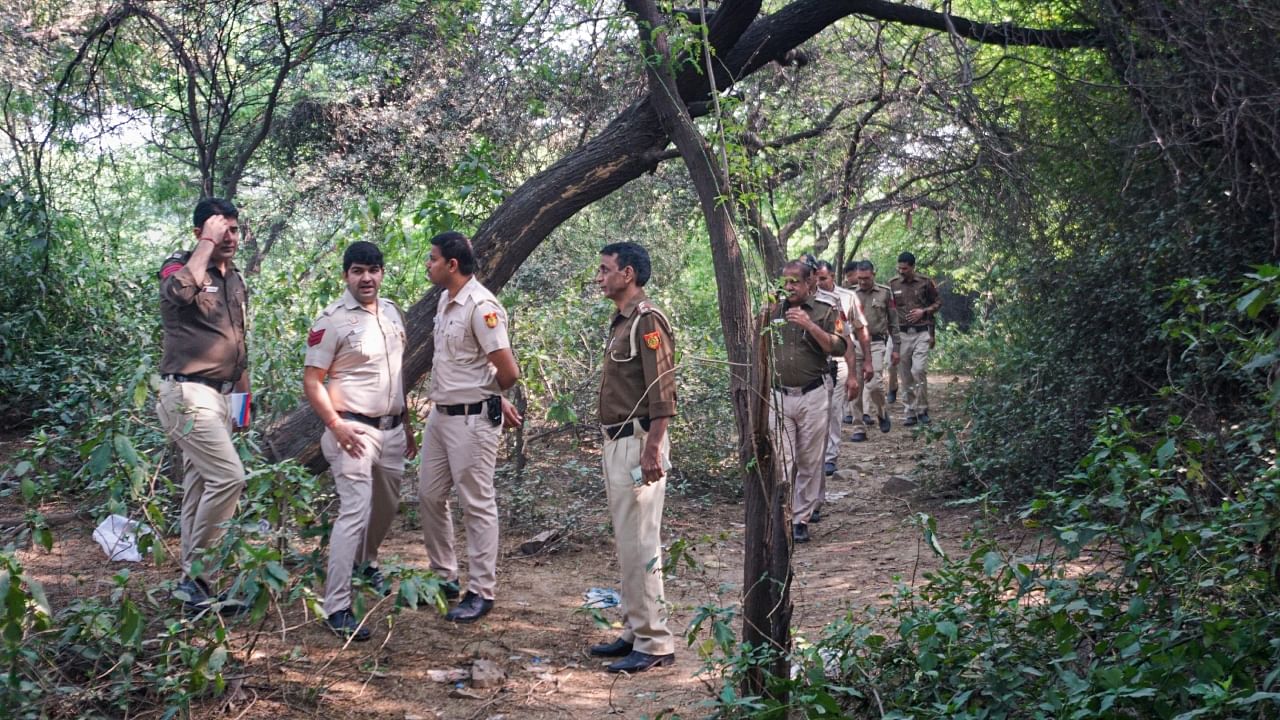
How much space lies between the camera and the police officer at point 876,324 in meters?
12.5

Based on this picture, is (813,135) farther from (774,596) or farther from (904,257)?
(774,596)

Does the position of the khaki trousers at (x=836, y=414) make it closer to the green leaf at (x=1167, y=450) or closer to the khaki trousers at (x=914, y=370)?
the khaki trousers at (x=914, y=370)

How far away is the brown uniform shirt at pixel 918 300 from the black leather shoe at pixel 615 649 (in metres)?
8.34

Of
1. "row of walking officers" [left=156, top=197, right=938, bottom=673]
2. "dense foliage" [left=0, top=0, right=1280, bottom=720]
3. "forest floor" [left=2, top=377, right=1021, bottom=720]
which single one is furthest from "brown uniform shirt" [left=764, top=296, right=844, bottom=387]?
"row of walking officers" [left=156, top=197, right=938, bottom=673]

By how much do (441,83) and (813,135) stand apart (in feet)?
12.7

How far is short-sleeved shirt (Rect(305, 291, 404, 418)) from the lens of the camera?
212 inches

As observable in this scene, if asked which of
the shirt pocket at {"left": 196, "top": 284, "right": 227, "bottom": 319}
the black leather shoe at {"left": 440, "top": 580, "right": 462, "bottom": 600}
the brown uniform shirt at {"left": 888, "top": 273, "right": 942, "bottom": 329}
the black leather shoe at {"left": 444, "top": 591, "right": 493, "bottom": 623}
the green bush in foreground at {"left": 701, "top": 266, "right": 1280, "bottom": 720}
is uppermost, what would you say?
the brown uniform shirt at {"left": 888, "top": 273, "right": 942, "bottom": 329}

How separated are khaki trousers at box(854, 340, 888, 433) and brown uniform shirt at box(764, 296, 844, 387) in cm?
440

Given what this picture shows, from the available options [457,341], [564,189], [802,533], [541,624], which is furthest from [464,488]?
[802,533]

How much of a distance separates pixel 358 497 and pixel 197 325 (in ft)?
3.98

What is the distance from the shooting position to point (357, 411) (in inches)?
215

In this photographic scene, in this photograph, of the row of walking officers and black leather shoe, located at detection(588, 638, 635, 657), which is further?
black leather shoe, located at detection(588, 638, 635, 657)

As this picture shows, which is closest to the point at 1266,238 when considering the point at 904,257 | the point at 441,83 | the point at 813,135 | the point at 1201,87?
the point at 1201,87

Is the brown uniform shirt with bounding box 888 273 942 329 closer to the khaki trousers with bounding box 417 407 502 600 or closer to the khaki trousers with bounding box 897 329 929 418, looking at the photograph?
the khaki trousers with bounding box 897 329 929 418
